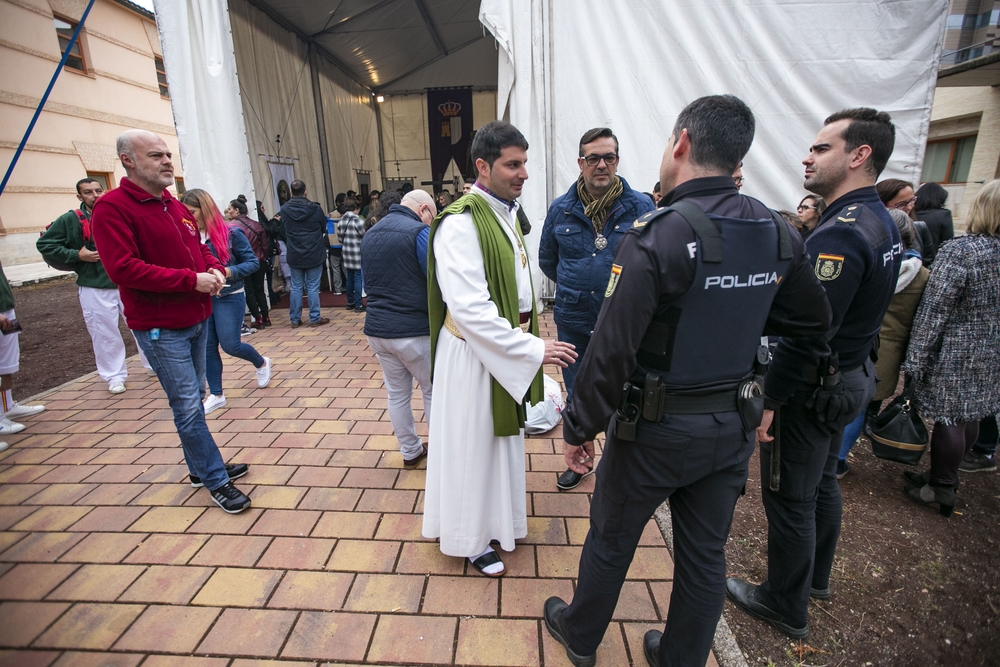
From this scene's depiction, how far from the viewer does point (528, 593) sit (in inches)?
85.3

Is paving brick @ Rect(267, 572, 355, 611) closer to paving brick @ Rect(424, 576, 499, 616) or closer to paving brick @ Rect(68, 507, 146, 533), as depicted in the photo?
paving brick @ Rect(424, 576, 499, 616)

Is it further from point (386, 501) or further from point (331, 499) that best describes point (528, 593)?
point (331, 499)

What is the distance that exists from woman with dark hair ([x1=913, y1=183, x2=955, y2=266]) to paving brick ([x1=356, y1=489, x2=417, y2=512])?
5.45m

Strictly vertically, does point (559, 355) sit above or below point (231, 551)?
above

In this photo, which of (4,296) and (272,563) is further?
(4,296)

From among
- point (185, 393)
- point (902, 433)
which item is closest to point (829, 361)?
point (902, 433)

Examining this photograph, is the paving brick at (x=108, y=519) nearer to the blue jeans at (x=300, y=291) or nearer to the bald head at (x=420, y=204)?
the bald head at (x=420, y=204)

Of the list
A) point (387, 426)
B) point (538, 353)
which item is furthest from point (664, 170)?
point (387, 426)

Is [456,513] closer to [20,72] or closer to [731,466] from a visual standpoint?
[731,466]

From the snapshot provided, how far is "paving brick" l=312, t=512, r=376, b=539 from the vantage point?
2.56m

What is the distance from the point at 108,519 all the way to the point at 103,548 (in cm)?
30

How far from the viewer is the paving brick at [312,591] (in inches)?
83.1

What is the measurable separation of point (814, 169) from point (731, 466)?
131cm

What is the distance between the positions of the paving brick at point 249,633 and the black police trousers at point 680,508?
1.27m
